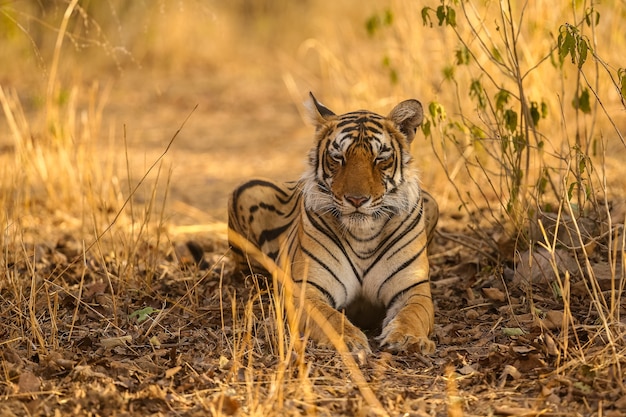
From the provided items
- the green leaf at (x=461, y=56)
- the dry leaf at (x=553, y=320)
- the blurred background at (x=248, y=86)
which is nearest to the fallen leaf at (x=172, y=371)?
the blurred background at (x=248, y=86)

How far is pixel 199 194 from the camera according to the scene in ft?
29.3

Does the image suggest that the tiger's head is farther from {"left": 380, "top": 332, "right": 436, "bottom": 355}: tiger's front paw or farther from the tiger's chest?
{"left": 380, "top": 332, "right": 436, "bottom": 355}: tiger's front paw

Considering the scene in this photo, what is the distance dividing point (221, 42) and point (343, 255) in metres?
11.0

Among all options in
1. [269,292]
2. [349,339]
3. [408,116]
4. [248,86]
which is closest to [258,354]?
[269,292]

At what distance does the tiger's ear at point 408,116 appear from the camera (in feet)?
16.3

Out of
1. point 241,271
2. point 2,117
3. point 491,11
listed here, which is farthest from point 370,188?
point 2,117

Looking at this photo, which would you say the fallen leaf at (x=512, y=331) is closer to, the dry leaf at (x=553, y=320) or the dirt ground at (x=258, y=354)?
the dirt ground at (x=258, y=354)

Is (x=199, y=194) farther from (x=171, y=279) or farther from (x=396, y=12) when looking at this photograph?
(x=171, y=279)

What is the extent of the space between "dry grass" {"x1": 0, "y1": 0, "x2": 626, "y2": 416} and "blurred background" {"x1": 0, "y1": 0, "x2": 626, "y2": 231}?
0.14ft

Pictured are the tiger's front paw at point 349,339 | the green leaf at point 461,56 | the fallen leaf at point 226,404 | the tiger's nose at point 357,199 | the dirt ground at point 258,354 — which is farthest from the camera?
the green leaf at point 461,56

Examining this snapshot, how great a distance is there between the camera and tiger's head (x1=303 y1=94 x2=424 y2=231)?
470 centimetres

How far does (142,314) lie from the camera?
16.1 ft

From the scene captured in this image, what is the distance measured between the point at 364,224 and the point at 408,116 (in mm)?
Answer: 604

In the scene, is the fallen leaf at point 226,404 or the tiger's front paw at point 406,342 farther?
the tiger's front paw at point 406,342
